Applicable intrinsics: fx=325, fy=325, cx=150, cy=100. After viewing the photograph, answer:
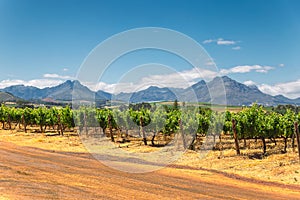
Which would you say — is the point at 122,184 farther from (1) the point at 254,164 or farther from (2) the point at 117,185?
(1) the point at 254,164

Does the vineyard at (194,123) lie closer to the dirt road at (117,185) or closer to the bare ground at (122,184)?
the bare ground at (122,184)

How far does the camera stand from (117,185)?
1700 cm

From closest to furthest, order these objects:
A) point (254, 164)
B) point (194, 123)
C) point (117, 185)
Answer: point (117, 185)
point (254, 164)
point (194, 123)

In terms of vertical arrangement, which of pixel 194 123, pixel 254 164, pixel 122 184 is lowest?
pixel 254 164

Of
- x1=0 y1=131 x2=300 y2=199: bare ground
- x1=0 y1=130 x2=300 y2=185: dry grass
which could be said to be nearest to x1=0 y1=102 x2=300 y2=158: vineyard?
x1=0 y1=130 x2=300 y2=185: dry grass

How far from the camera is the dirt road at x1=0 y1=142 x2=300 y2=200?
14.6m

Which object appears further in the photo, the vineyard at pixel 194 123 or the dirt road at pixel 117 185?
the vineyard at pixel 194 123

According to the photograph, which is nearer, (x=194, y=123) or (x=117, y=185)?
(x=117, y=185)

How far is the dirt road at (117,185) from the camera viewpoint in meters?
14.6

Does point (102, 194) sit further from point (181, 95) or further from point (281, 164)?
point (281, 164)

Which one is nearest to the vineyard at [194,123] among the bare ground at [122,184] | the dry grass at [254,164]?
the dry grass at [254,164]

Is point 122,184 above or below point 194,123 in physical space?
below

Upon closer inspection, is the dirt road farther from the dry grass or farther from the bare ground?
the dry grass

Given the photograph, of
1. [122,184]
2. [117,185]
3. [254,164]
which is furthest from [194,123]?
[117,185]
